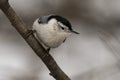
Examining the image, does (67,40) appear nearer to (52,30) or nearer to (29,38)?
(52,30)

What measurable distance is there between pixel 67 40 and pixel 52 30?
119cm

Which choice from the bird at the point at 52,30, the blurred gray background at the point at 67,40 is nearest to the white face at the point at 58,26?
the bird at the point at 52,30

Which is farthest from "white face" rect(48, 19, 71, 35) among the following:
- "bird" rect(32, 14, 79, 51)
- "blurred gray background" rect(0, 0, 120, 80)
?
"blurred gray background" rect(0, 0, 120, 80)

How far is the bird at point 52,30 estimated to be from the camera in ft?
4.45

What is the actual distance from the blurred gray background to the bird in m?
0.72

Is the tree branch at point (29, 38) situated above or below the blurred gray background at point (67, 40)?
above

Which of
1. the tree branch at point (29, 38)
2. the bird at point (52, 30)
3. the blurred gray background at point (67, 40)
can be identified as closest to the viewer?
the tree branch at point (29, 38)

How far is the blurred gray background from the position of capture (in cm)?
225

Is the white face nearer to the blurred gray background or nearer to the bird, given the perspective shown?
the bird

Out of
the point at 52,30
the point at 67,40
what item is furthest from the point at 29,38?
the point at 67,40

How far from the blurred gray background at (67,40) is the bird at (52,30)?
720 millimetres

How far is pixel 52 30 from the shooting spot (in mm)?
1385

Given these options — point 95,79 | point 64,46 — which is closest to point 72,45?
point 64,46

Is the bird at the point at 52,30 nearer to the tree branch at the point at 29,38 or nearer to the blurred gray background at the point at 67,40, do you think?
the tree branch at the point at 29,38
